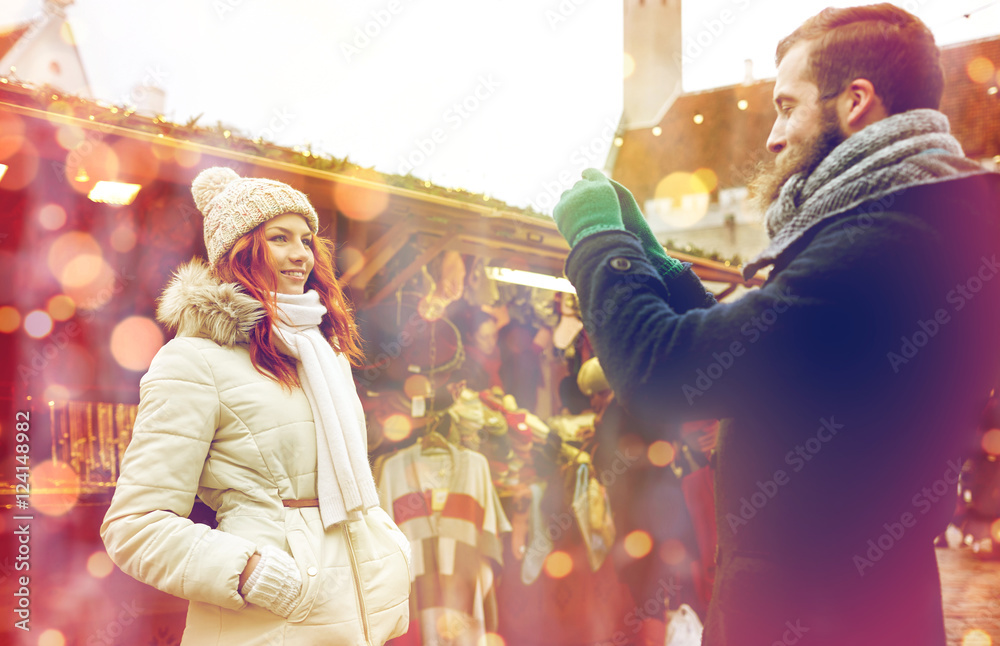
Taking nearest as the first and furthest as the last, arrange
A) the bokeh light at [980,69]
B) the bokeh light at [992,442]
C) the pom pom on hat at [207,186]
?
the pom pom on hat at [207,186]
the bokeh light at [992,442]
the bokeh light at [980,69]

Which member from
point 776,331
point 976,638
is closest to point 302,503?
point 776,331

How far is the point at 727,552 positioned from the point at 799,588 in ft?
0.43

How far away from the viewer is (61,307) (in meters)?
3.25

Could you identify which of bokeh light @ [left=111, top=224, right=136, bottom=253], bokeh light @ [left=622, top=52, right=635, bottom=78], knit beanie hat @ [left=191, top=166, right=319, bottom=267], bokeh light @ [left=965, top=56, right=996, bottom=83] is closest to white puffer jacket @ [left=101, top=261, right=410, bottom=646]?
knit beanie hat @ [left=191, top=166, right=319, bottom=267]

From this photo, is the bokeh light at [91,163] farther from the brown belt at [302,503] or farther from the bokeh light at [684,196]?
the bokeh light at [684,196]

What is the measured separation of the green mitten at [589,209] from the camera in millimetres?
1000

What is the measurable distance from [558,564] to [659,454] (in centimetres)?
106

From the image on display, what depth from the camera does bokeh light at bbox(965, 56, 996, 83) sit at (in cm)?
1415

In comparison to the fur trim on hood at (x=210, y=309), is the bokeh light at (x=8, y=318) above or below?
above

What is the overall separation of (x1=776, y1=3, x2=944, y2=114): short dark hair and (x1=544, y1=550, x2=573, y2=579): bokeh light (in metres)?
3.87

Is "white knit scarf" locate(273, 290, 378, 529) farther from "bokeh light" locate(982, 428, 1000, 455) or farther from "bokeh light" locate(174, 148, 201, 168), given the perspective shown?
"bokeh light" locate(982, 428, 1000, 455)

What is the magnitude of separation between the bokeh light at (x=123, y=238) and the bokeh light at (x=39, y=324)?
1.64ft

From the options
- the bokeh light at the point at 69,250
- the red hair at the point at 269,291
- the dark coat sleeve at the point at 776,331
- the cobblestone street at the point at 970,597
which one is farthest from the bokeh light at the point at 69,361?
the cobblestone street at the point at 970,597

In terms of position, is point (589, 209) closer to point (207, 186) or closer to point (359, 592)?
point (359, 592)
